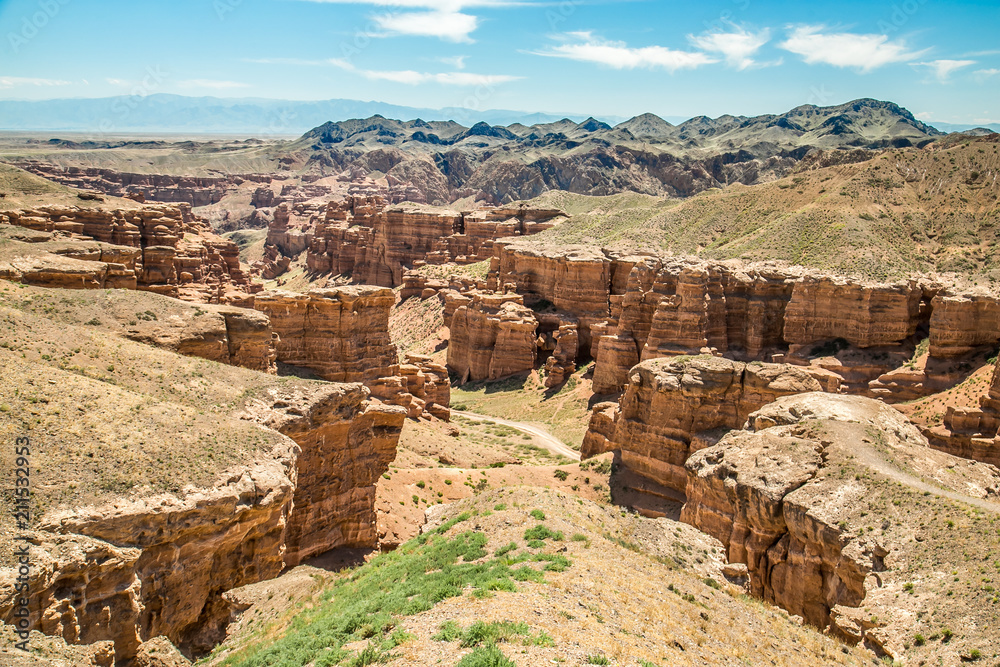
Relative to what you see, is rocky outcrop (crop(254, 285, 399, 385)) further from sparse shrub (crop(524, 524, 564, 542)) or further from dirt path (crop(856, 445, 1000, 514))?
dirt path (crop(856, 445, 1000, 514))

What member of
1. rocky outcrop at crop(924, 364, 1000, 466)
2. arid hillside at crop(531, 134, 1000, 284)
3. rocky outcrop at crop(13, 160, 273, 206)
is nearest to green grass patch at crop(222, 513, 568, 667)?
rocky outcrop at crop(924, 364, 1000, 466)

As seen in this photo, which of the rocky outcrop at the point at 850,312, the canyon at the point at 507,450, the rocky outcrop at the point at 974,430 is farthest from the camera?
the rocky outcrop at the point at 850,312

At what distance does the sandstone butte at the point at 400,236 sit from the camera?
317 ft

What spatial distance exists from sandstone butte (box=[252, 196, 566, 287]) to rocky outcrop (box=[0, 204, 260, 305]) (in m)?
25.1

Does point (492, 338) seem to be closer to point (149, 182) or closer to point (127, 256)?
point (127, 256)

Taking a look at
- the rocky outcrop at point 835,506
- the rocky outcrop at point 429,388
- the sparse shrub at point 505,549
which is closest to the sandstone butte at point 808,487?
the rocky outcrop at point 835,506

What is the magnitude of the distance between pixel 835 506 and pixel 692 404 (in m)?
12.1

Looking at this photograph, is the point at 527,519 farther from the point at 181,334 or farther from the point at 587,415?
the point at 587,415

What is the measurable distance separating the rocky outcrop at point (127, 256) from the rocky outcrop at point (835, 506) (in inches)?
1210

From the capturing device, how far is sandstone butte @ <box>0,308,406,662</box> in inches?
568

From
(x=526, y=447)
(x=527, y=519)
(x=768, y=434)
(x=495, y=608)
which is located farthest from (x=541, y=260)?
(x=495, y=608)

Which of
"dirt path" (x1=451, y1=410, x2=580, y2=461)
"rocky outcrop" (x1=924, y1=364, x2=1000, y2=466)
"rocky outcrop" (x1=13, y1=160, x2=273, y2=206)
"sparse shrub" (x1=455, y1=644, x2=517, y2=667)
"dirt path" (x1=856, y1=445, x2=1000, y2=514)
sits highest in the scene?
"rocky outcrop" (x1=13, y1=160, x2=273, y2=206)

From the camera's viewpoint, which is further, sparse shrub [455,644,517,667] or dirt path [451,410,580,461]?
dirt path [451,410,580,461]

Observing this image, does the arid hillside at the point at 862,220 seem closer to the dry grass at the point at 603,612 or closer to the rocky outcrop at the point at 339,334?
the rocky outcrop at the point at 339,334
